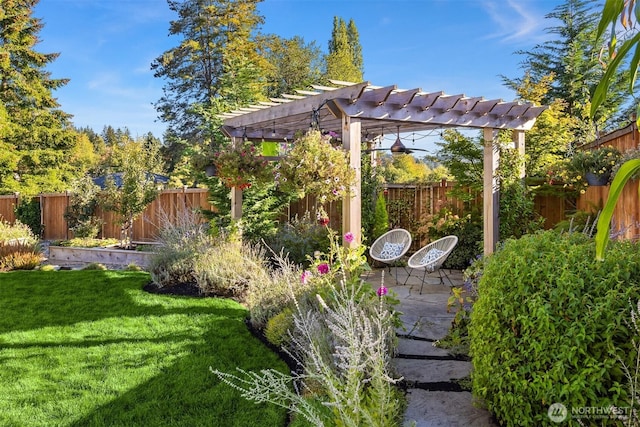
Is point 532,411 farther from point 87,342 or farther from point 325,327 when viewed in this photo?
point 87,342

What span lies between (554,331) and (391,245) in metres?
4.86

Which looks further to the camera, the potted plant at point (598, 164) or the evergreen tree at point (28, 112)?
the evergreen tree at point (28, 112)

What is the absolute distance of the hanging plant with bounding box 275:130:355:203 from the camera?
14.9 feet

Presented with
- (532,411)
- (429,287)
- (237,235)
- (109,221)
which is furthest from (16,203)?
(532,411)

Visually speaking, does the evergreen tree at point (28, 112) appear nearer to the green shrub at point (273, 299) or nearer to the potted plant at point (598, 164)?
the green shrub at point (273, 299)

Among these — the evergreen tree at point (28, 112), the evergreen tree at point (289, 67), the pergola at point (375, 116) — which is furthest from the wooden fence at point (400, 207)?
the evergreen tree at point (289, 67)

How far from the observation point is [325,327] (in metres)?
3.22

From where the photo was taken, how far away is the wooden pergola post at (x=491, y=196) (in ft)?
20.4

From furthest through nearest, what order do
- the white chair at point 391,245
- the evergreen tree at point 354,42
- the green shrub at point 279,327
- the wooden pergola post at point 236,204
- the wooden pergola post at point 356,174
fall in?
1. the evergreen tree at point 354,42
2. the wooden pergola post at point 236,204
3. the white chair at point 391,245
4. the wooden pergola post at point 356,174
5. the green shrub at point 279,327

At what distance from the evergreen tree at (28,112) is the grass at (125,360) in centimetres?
1320

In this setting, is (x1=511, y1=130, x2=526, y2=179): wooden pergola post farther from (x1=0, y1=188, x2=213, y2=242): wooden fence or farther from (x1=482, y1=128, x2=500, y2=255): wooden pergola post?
(x1=0, y1=188, x2=213, y2=242): wooden fence

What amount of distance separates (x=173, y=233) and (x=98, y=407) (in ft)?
14.0

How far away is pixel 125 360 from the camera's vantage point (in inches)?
142

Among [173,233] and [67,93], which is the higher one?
[67,93]
